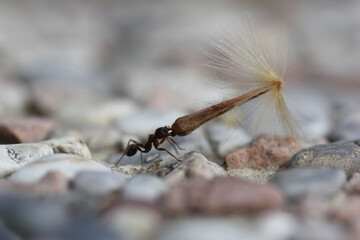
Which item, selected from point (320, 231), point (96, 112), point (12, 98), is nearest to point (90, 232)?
point (320, 231)

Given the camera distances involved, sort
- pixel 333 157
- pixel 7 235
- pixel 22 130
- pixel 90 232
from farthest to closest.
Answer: pixel 22 130 < pixel 333 157 < pixel 7 235 < pixel 90 232

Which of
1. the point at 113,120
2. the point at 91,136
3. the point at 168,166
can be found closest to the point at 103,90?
the point at 113,120

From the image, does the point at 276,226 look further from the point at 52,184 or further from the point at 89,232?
the point at 52,184

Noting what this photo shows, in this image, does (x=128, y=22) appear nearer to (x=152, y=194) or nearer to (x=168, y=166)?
(x=168, y=166)

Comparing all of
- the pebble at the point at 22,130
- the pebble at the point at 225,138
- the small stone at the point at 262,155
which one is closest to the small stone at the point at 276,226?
the small stone at the point at 262,155

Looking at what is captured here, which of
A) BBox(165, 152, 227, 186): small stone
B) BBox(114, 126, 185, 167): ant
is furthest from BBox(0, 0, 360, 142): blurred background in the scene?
BBox(165, 152, 227, 186): small stone

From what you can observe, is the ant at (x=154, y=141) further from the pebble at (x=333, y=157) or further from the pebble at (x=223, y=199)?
the pebble at (x=223, y=199)

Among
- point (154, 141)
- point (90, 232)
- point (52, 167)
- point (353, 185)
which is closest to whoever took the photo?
point (90, 232)
